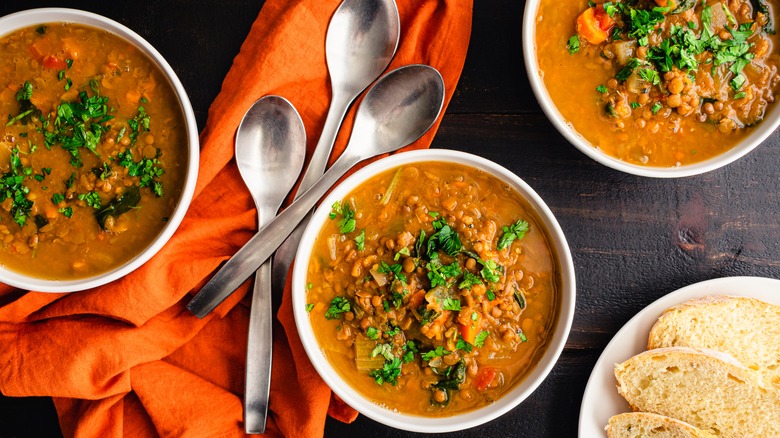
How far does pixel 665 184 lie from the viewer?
3.79 m

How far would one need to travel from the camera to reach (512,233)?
3.27 metres

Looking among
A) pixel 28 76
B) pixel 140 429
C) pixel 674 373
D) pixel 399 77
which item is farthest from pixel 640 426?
pixel 28 76

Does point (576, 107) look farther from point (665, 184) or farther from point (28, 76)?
point (28, 76)

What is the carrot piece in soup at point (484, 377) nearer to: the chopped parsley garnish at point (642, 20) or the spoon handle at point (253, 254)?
the spoon handle at point (253, 254)

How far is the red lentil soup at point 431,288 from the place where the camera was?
3207 mm

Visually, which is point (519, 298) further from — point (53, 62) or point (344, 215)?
point (53, 62)

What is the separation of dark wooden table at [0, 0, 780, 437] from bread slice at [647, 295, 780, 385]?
0.80ft

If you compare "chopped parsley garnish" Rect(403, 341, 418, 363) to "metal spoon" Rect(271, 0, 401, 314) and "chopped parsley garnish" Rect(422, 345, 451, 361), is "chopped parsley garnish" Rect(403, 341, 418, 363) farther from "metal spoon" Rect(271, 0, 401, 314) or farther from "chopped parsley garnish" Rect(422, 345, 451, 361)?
"metal spoon" Rect(271, 0, 401, 314)

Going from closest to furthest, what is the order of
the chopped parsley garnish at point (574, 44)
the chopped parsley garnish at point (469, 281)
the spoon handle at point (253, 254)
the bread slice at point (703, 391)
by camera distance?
the chopped parsley garnish at point (469, 281) → the chopped parsley garnish at point (574, 44) → the spoon handle at point (253, 254) → the bread slice at point (703, 391)

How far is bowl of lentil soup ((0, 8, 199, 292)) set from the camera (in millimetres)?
3227

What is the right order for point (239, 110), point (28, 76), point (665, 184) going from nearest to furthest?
point (28, 76) → point (239, 110) → point (665, 184)

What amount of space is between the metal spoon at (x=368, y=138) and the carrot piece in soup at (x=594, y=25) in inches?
30.3

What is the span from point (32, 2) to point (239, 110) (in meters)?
1.37

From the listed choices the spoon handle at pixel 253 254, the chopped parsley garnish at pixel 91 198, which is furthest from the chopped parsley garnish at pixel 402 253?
the chopped parsley garnish at pixel 91 198
